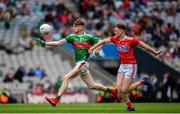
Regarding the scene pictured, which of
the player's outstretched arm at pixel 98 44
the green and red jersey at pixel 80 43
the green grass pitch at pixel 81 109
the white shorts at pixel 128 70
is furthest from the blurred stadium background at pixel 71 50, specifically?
the player's outstretched arm at pixel 98 44

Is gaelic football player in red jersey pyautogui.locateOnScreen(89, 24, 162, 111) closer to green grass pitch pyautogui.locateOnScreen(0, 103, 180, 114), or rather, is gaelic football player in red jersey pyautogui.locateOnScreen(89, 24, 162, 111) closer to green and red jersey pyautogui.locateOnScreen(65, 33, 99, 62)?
green and red jersey pyautogui.locateOnScreen(65, 33, 99, 62)

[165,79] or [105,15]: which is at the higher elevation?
[105,15]

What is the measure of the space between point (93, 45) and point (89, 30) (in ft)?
61.5

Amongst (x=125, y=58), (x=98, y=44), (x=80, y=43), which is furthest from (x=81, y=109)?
(x=98, y=44)

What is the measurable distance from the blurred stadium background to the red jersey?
1138 cm

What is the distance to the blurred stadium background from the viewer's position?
37938 mm

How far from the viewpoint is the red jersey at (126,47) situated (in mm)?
24270

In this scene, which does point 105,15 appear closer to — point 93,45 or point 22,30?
point 22,30

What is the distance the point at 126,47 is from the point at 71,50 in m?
18.4

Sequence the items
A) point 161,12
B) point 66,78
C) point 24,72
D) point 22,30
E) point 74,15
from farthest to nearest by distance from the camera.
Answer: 1. point 161,12
2. point 74,15
3. point 22,30
4. point 24,72
5. point 66,78

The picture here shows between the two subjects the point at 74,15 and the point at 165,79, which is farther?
the point at 74,15

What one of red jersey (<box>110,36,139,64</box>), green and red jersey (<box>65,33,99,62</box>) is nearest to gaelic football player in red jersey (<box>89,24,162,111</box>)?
red jersey (<box>110,36,139,64</box>)

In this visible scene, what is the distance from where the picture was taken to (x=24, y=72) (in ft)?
129

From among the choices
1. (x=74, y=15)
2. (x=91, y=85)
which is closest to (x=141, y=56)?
(x=74, y=15)
